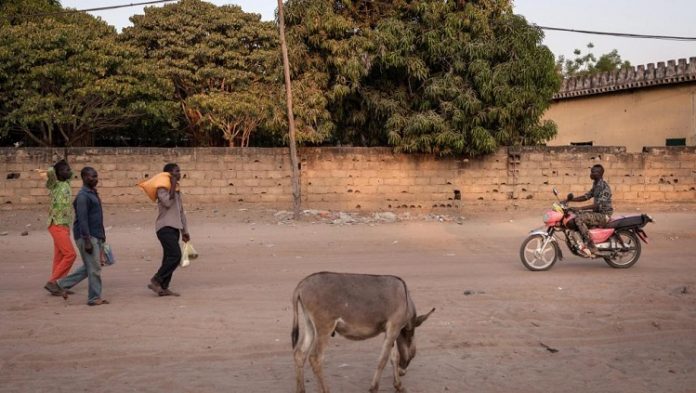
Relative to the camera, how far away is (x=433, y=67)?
19422 mm

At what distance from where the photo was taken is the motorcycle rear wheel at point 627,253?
1125cm

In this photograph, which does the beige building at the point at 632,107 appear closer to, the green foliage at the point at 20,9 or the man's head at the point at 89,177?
the green foliage at the point at 20,9

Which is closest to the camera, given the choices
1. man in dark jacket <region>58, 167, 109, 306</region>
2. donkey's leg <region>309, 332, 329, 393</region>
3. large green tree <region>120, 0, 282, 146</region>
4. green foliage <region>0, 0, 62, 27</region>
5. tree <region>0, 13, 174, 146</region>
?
donkey's leg <region>309, 332, 329, 393</region>

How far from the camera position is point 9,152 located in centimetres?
1773

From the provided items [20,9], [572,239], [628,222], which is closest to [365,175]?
[572,239]

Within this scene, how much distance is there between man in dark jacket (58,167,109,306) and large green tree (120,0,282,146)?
14958mm

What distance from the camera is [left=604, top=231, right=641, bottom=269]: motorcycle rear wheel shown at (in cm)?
1125

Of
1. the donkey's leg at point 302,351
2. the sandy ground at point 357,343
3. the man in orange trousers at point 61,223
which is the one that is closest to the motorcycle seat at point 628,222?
the sandy ground at point 357,343

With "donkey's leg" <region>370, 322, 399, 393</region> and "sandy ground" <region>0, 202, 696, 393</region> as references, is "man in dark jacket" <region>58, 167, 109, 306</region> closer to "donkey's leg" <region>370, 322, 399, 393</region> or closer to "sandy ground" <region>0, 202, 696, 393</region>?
"sandy ground" <region>0, 202, 696, 393</region>

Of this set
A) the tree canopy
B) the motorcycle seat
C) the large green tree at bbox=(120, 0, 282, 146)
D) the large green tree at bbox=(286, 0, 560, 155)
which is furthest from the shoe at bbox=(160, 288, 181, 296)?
the large green tree at bbox=(120, 0, 282, 146)

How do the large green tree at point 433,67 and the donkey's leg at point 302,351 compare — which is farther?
the large green tree at point 433,67

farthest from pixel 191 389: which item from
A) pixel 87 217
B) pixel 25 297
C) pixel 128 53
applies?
pixel 128 53

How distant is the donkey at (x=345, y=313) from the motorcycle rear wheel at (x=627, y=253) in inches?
269

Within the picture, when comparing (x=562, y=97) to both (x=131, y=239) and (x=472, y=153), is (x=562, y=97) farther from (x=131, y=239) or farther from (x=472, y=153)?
(x=131, y=239)
